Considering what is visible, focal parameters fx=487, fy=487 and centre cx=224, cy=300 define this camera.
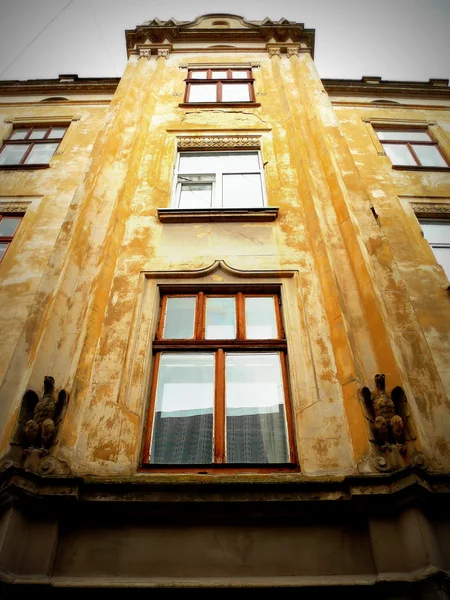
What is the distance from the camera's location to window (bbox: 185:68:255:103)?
40.1ft

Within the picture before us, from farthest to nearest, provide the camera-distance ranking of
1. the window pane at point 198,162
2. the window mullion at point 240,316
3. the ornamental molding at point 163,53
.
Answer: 1. the ornamental molding at point 163,53
2. the window pane at point 198,162
3. the window mullion at point 240,316

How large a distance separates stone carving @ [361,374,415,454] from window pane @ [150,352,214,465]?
5.80ft

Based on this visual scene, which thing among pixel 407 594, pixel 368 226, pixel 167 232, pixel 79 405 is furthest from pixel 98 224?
pixel 407 594

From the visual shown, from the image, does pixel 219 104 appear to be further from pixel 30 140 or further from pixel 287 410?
pixel 287 410

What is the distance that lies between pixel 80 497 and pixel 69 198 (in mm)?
6605

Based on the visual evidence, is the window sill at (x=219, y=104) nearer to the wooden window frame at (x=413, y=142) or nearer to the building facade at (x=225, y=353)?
the building facade at (x=225, y=353)

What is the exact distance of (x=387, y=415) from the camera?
198 inches

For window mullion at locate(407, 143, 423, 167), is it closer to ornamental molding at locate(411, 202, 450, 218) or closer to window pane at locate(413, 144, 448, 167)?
window pane at locate(413, 144, 448, 167)

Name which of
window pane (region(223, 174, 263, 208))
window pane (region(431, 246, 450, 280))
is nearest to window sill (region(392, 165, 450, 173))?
window pane (region(431, 246, 450, 280))

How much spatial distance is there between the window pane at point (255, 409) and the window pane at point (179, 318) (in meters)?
0.73

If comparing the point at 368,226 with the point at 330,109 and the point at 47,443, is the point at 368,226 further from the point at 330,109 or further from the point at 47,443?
the point at 47,443

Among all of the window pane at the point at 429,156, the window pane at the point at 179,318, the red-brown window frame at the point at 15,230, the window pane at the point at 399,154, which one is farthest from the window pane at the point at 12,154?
the window pane at the point at 429,156

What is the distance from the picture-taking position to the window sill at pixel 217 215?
8.05 meters

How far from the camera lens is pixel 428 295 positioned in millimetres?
7441
